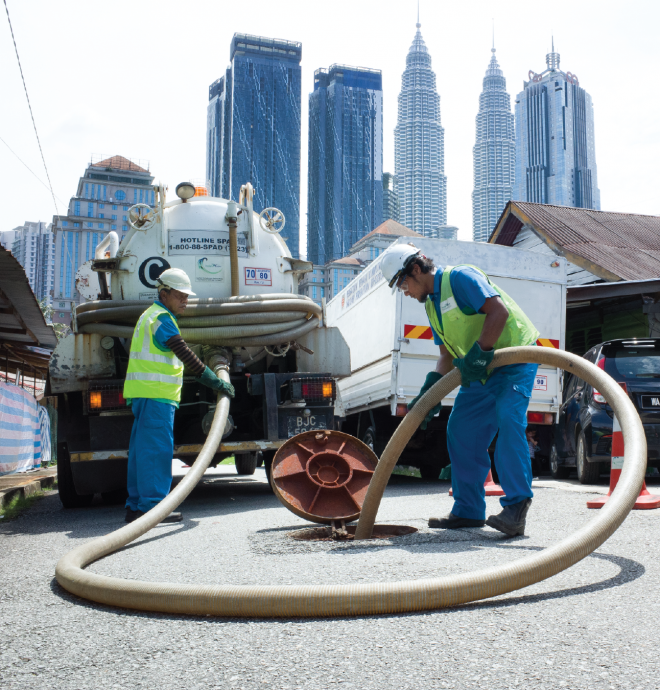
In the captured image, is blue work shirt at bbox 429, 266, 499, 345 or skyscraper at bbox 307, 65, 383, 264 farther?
skyscraper at bbox 307, 65, 383, 264

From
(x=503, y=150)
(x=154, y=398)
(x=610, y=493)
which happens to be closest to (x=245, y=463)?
(x=154, y=398)

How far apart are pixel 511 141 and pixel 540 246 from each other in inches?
7294

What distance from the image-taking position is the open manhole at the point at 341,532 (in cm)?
439

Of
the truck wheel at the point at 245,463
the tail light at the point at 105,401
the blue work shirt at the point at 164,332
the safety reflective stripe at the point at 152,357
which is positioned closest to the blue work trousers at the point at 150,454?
the blue work shirt at the point at 164,332

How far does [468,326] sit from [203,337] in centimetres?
280

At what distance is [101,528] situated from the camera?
5.28 meters

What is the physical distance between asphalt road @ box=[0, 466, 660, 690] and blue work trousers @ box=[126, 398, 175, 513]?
50.5 inches

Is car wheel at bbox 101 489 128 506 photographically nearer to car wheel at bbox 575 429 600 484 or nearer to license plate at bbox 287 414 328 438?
license plate at bbox 287 414 328 438

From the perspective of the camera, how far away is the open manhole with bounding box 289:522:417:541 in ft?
14.4

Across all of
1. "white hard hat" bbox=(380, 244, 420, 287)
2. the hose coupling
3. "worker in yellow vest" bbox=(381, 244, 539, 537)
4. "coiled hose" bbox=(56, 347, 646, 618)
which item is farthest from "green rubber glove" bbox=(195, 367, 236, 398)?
"coiled hose" bbox=(56, 347, 646, 618)

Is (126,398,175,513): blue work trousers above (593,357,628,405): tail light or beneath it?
beneath

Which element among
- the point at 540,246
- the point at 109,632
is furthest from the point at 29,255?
the point at 109,632

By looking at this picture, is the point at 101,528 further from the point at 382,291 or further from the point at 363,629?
the point at 382,291

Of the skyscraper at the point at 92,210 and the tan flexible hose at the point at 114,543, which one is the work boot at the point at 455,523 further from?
the skyscraper at the point at 92,210
